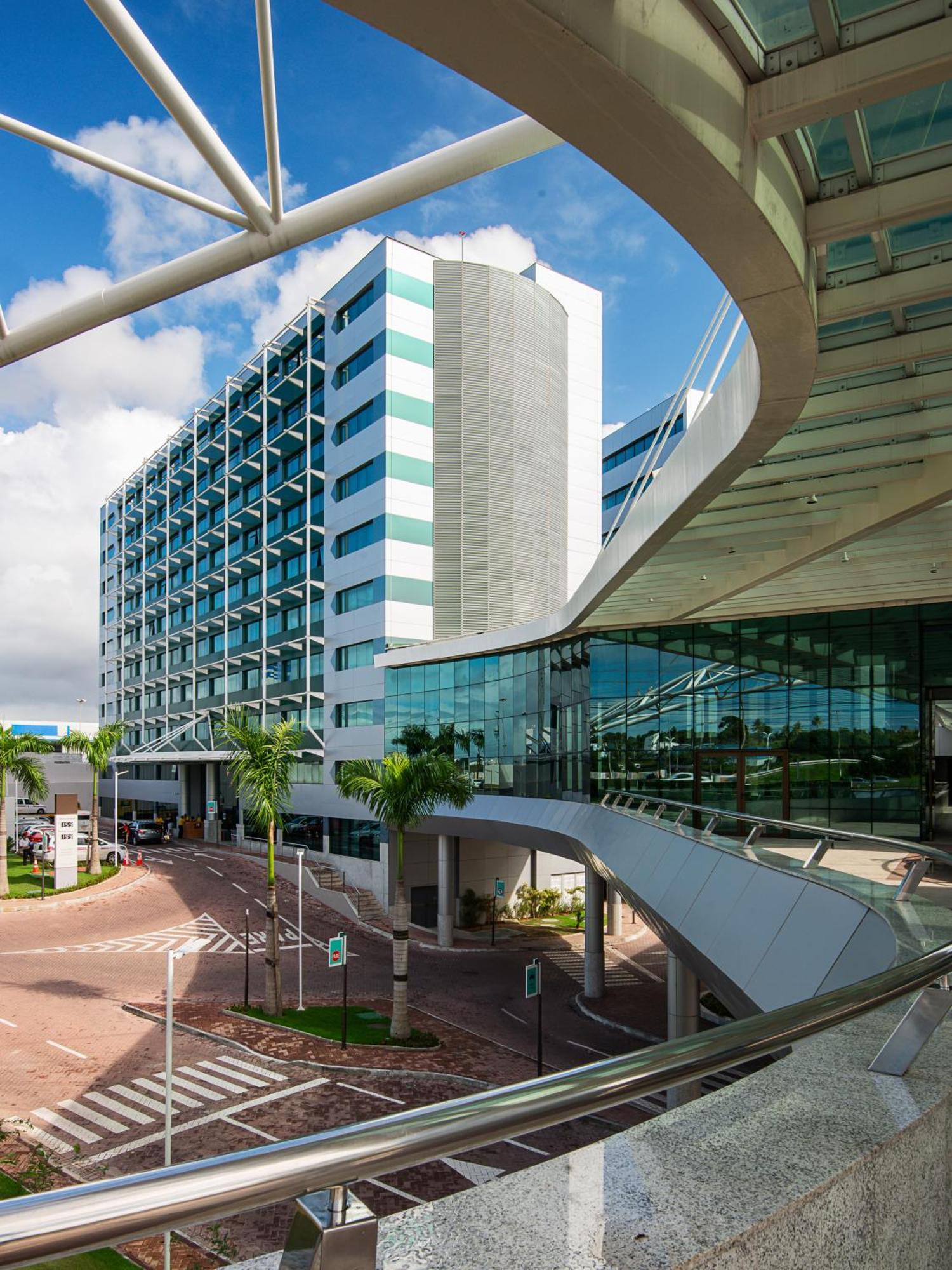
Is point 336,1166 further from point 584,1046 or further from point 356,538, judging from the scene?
point 356,538

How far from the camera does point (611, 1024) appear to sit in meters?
28.3

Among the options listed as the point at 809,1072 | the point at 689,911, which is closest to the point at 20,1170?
the point at 689,911

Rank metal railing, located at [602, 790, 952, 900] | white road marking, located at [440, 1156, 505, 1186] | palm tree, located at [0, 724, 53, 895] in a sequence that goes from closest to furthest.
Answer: metal railing, located at [602, 790, 952, 900] < white road marking, located at [440, 1156, 505, 1186] < palm tree, located at [0, 724, 53, 895]

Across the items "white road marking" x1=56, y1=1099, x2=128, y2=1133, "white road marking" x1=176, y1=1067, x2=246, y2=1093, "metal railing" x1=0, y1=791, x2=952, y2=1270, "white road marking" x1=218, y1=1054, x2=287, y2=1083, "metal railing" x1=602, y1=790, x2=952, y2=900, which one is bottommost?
"white road marking" x1=218, y1=1054, x2=287, y2=1083

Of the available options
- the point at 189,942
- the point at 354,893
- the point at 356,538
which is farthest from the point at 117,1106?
the point at 356,538

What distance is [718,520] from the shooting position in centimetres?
1488

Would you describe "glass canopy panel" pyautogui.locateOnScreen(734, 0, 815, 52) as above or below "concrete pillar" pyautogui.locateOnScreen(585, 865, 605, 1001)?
above

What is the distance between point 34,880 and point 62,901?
26.8ft

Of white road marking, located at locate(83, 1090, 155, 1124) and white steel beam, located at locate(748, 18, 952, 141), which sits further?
white road marking, located at locate(83, 1090, 155, 1124)

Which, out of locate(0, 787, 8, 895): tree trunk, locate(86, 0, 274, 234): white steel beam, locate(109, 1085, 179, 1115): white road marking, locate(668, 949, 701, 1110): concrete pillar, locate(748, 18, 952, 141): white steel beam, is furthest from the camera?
locate(0, 787, 8, 895): tree trunk

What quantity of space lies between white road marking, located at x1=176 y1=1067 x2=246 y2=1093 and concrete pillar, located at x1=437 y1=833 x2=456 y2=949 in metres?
19.5

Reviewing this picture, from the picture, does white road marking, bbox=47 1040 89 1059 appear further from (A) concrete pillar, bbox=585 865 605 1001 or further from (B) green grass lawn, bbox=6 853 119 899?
(B) green grass lawn, bbox=6 853 119 899

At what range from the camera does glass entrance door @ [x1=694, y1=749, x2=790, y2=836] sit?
28000 millimetres

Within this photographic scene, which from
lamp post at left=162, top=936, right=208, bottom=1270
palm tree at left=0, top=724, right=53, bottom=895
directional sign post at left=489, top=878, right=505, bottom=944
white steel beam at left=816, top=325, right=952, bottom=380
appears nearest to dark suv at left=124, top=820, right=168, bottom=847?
palm tree at left=0, top=724, right=53, bottom=895
